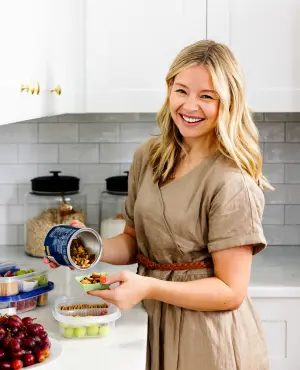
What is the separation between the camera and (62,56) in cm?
264

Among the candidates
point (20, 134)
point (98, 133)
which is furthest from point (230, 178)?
point (20, 134)

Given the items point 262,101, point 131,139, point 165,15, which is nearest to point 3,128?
point 131,139

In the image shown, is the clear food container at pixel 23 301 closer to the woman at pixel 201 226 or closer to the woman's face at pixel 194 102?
the woman at pixel 201 226

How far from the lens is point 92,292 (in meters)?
2.14

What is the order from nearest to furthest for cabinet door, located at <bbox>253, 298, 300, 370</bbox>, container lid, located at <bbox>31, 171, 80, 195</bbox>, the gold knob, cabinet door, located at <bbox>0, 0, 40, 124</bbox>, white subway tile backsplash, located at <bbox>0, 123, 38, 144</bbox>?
cabinet door, located at <bbox>0, 0, 40, 124</bbox>
the gold knob
cabinet door, located at <bbox>253, 298, 300, 370</bbox>
container lid, located at <bbox>31, 171, 80, 195</bbox>
white subway tile backsplash, located at <bbox>0, 123, 38, 144</bbox>

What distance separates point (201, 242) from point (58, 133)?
1.29 meters

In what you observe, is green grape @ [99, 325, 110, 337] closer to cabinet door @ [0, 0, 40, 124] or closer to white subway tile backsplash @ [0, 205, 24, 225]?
cabinet door @ [0, 0, 40, 124]

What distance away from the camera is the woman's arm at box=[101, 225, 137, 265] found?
250 cm

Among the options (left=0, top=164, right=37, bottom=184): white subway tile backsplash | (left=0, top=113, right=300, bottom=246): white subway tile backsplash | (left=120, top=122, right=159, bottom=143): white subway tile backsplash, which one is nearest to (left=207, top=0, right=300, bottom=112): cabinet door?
(left=0, top=113, right=300, bottom=246): white subway tile backsplash

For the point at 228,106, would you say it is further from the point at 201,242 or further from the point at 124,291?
the point at 124,291

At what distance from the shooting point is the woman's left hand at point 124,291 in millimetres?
2127

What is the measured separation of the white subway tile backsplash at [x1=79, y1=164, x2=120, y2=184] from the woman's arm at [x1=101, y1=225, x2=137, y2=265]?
0.88 meters

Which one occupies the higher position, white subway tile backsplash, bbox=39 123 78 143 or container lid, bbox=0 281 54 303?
white subway tile backsplash, bbox=39 123 78 143

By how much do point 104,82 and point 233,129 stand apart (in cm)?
86
